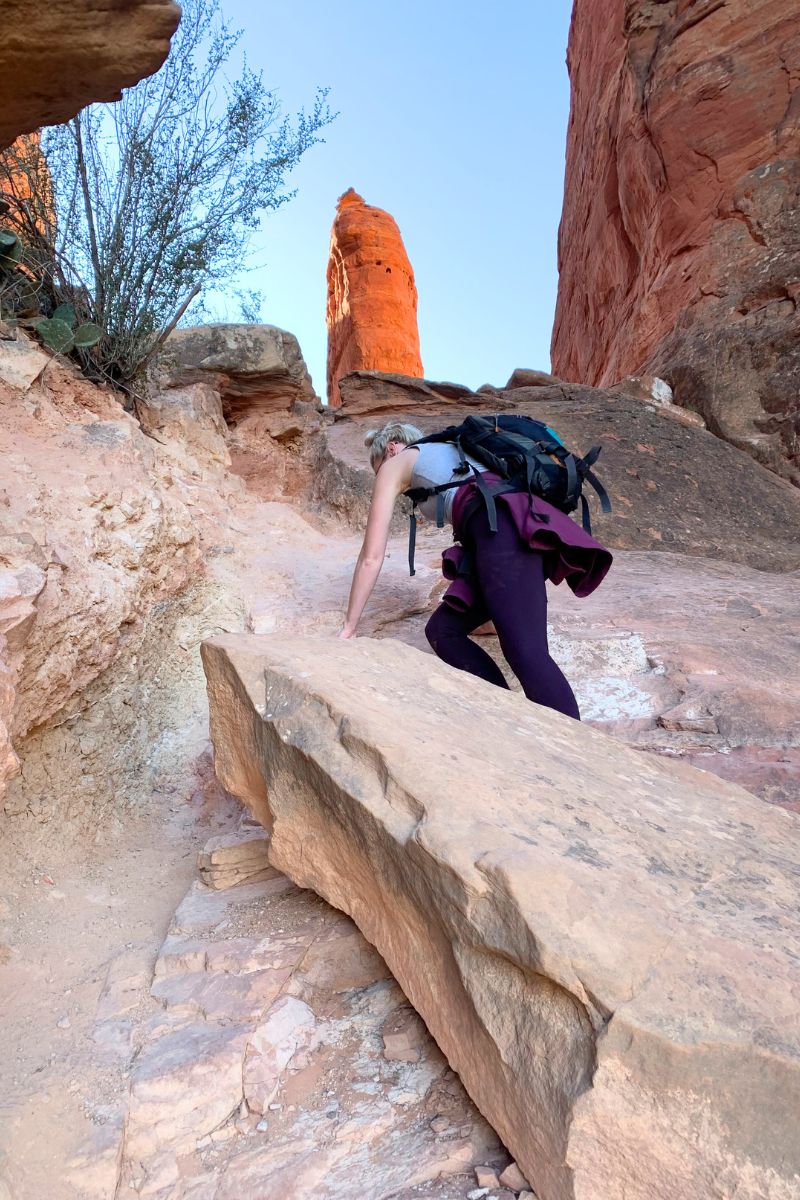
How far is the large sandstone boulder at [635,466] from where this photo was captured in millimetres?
5547

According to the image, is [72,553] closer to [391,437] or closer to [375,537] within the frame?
[375,537]

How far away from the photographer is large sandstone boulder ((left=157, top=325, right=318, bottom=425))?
5.56 metres

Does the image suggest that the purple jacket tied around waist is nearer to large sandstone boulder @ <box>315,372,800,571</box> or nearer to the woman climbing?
the woman climbing

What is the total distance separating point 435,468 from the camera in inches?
115

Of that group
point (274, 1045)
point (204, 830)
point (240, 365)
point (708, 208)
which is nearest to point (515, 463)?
point (204, 830)

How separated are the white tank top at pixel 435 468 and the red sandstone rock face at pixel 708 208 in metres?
5.37

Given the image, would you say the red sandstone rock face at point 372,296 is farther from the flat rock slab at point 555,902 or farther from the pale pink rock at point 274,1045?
the pale pink rock at point 274,1045

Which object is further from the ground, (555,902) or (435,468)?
(435,468)

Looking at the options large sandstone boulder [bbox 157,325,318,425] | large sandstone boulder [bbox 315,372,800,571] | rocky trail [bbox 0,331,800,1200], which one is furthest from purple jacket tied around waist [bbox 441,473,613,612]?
large sandstone boulder [bbox 157,325,318,425]

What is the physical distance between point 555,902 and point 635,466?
527 cm

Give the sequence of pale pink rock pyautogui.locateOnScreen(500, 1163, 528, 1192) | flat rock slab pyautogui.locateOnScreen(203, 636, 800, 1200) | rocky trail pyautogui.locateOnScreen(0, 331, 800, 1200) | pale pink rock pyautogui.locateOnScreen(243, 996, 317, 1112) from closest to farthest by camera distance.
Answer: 1. flat rock slab pyautogui.locateOnScreen(203, 636, 800, 1200)
2. pale pink rock pyautogui.locateOnScreen(500, 1163, 528, 1192)
3. rocky trail pyautogui.locateOnScreen(0, 331, 800, 1200)
4. pale pink rock pyautogui.locateOnScreen(243, 996, 317, 1112)

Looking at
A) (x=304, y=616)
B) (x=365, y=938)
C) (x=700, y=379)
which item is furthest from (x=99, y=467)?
(x=700, y=379)

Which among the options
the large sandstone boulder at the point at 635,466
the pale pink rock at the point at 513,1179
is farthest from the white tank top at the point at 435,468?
the large sandstone boulder at the point at 635,466

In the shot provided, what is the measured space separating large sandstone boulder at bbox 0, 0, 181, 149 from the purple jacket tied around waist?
1550 millimetres
